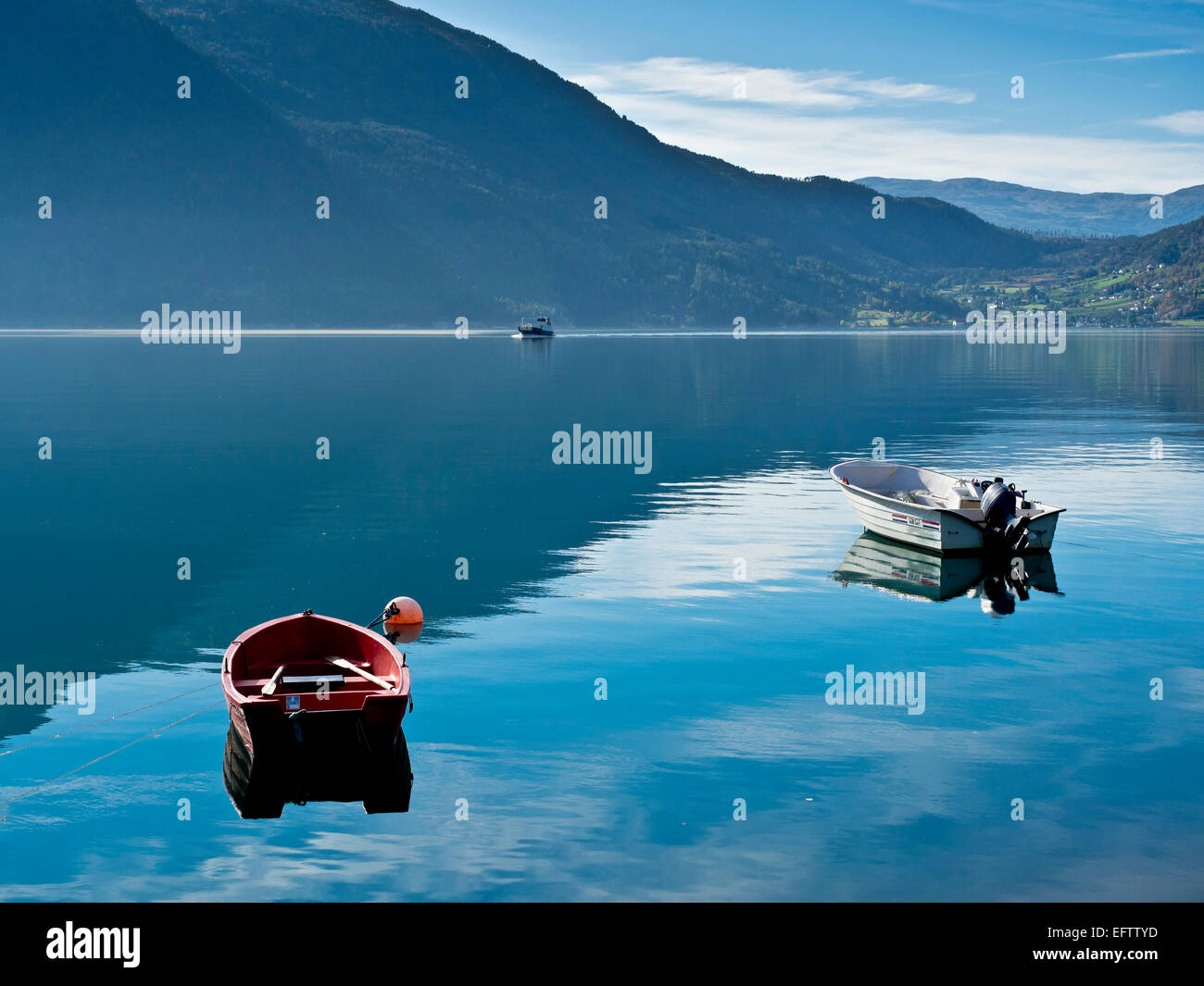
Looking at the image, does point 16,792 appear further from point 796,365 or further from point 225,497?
point 796,365

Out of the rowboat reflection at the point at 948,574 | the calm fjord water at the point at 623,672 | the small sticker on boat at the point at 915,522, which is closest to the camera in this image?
the calm fjord water at the point at 623,672

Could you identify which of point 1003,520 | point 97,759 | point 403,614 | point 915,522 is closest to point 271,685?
point 97,759

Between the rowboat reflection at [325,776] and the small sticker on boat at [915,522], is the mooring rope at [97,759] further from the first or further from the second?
the small sticker on boat at [915,522]

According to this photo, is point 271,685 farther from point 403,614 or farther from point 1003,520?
point 1003,520

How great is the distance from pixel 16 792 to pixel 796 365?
505 ft

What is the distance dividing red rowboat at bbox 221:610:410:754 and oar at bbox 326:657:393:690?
16 millimetres

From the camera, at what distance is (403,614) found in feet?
99.7

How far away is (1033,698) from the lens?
82.7 ft

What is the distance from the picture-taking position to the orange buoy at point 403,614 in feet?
99.3

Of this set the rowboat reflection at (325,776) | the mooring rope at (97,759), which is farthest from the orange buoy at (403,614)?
the rowboat reflection at (325,776)

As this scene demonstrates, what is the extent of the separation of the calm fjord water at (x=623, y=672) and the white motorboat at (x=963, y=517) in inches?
63.2

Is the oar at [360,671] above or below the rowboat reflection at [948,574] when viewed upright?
above

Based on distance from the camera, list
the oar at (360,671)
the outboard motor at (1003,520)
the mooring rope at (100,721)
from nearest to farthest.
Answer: the oar at (360,671), the mooring rope at (100,721), the outboard motor at (1003,520)
